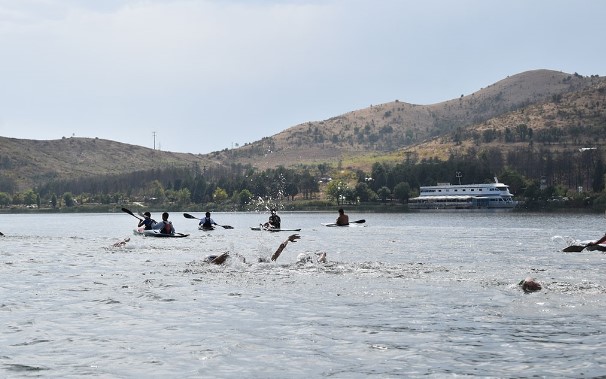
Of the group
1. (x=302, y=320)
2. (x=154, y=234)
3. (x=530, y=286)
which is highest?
(x=154, y=234)

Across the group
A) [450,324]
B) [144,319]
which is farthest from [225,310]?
[450,324]

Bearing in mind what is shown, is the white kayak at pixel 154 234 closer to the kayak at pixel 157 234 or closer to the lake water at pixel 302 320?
the kayak at pixel 157 234

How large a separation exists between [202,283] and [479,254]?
24.3 metres

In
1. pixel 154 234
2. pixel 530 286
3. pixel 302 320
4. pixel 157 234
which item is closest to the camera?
pixel 302 320

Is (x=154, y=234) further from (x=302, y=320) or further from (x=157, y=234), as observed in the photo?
(x=302, y=320)

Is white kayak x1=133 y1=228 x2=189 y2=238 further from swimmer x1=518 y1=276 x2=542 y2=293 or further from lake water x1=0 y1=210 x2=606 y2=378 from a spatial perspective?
swimmer x1=518 y1=276 x2=542 y2=293

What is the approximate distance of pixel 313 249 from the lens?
190ft

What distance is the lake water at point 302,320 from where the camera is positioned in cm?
1780

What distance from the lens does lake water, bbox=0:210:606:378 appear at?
17.8 meters

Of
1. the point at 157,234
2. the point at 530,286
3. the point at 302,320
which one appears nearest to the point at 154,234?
the point at 157,234

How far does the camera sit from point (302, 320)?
931 inches

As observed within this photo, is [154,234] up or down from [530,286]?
up

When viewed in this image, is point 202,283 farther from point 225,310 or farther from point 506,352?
point 506,352

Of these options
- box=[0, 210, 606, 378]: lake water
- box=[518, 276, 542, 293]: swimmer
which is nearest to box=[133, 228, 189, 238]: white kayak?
box=[0, 210, 606, 378]: lake water
